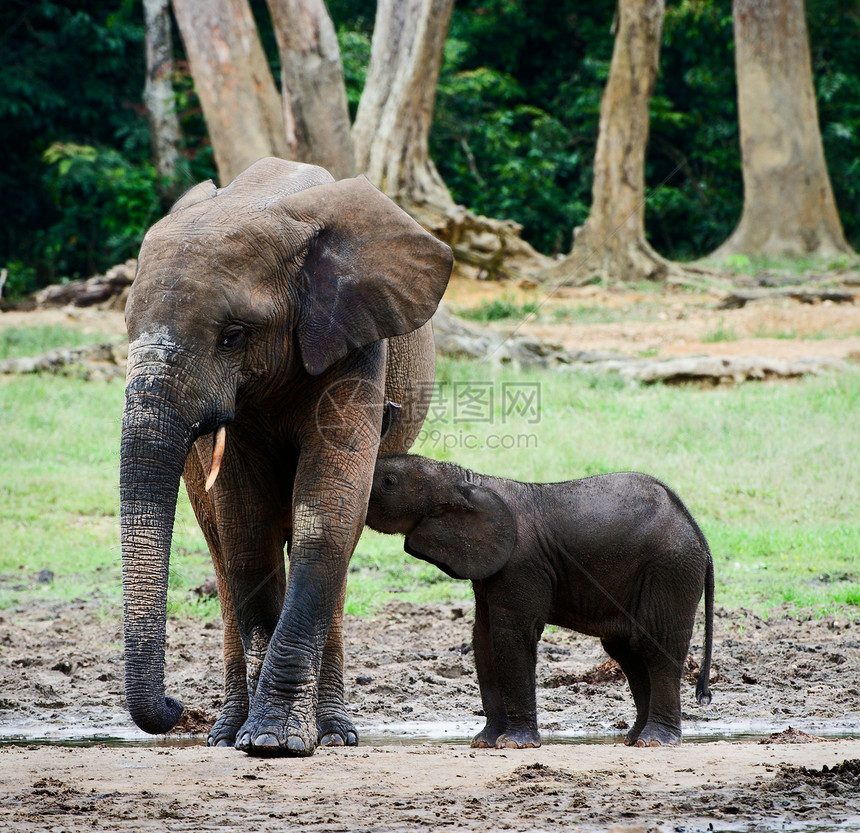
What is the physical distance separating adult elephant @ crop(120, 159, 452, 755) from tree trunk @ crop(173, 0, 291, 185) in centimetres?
1205

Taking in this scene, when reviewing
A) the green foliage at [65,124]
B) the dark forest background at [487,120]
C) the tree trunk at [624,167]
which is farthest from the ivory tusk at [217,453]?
the green foliage at [65,124]

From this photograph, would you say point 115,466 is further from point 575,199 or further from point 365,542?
point 575,199

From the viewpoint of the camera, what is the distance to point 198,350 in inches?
195

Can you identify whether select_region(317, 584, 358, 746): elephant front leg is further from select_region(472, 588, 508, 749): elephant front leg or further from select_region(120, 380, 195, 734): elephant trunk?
select_region(120, 380, 195, 734): elephant trunk

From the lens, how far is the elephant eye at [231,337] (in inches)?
198

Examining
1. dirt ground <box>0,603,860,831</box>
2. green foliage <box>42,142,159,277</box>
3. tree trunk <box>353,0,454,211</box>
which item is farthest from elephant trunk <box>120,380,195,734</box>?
green foliage <box>42,142,159,277</box>

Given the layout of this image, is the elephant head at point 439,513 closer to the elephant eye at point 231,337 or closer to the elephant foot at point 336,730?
the elephant foot at point 336,730

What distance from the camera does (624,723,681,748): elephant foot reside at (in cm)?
570

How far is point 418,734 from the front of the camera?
20.4ft

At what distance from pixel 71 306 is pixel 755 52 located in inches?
576

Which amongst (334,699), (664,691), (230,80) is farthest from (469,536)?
(230,80)

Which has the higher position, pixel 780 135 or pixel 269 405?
pixel 780 135

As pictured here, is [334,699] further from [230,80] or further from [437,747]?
[230,80]

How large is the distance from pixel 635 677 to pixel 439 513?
1203 millimetres
